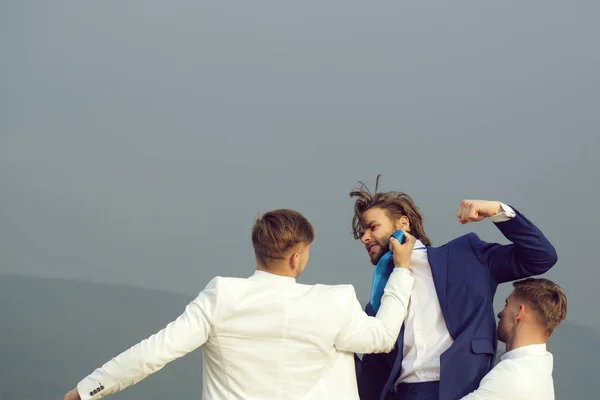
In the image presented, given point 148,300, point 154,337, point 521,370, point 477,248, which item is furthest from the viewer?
point 148,300

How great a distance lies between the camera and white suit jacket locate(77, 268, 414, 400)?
6.24 ft

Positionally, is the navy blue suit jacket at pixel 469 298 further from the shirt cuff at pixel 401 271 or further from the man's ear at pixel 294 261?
the man's ear at pixel 294 261

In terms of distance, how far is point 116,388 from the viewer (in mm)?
1922

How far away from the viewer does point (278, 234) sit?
1967 mm

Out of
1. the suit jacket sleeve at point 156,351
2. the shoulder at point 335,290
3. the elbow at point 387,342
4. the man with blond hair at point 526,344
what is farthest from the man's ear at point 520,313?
the suit jacket sleeve at point 156,351

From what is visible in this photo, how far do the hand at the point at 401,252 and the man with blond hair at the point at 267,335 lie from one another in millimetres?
242

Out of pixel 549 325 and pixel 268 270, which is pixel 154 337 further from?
pixel 549 325

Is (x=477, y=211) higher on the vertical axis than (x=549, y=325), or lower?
higher

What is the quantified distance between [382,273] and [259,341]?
50 cm

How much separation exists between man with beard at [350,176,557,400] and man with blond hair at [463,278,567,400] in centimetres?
5

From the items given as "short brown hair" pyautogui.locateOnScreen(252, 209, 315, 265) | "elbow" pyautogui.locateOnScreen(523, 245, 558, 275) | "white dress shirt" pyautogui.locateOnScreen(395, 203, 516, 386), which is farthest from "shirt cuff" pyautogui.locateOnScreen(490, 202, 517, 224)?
"short brown hair" pyautogui.locateOnScreen(252, 209, 315, 265)

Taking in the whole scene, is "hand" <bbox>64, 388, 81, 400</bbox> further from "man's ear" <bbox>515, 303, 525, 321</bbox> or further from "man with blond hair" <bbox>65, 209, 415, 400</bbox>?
"man's ear" <bbox>515, 303, 525, 321</bbox>

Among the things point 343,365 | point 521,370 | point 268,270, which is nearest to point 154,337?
point 268,270

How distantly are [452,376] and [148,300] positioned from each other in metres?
3.08
